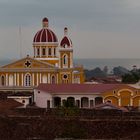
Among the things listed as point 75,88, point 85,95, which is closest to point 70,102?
point 85,95

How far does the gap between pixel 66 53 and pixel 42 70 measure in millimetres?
2259

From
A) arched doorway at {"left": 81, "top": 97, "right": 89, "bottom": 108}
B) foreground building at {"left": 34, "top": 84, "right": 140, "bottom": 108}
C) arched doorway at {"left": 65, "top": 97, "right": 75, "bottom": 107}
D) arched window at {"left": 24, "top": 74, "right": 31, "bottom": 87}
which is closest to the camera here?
arched doorway at {"left": 65, "top": 97, "right": 75, "bottom": 107}

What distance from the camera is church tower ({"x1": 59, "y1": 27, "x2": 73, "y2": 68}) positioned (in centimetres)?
4288

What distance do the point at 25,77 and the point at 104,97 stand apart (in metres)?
7.94

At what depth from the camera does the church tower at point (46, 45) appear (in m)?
44.0

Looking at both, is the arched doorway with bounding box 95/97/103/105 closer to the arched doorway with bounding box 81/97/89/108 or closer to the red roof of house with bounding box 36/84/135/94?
the red roof of house with bounding box 36/84/135/94

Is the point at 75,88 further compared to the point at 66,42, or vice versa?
the point at 66,42

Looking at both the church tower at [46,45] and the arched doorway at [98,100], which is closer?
the arched doorway at [98,100]

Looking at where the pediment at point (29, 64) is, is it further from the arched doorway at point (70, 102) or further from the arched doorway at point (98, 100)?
the arched doorway at point (98, 100)

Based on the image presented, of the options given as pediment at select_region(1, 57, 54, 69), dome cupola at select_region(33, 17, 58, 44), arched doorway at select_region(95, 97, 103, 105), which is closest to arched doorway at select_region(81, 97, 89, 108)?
arched doorway at select_region(95, 97, 103, 105)

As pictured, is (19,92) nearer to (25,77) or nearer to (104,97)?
(25,77)

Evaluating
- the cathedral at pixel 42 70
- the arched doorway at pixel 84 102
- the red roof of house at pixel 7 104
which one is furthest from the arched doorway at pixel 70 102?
the cathedral at pixel 42 70

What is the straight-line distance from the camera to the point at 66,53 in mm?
43062

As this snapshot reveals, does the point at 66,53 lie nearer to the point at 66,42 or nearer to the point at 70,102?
the point at 66,42
